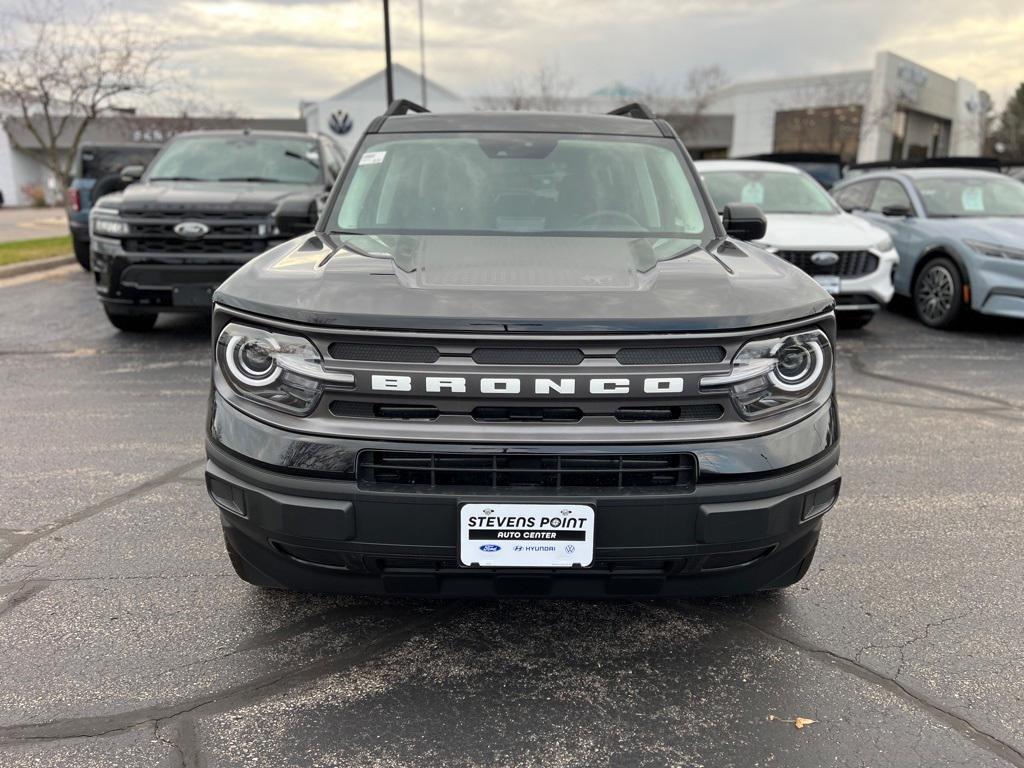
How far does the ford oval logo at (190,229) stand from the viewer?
6.93 metres

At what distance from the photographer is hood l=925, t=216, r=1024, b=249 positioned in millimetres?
7961

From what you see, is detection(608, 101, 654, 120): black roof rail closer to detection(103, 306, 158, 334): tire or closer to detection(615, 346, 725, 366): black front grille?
detection(615, 346, 725, 366): black front grille

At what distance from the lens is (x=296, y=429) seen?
88.4 inches

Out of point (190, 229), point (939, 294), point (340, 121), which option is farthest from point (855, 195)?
point (340, 121)

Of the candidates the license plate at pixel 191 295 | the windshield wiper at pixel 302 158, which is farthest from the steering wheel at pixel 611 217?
the windshield wiper at pixel 302 158

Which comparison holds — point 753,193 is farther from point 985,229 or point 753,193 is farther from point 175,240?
point 175,240

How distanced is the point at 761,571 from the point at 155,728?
72.3 inches

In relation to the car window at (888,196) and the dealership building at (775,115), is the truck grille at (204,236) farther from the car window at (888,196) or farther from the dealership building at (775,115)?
the dealership building at (775,115)

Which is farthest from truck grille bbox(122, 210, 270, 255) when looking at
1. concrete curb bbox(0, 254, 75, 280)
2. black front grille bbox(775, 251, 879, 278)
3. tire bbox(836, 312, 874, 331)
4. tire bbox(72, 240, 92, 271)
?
concrete curb bbox(0, 254, 75, 280)

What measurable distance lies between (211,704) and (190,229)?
213 inches

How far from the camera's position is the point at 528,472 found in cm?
220

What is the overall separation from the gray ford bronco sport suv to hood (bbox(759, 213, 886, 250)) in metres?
5.57

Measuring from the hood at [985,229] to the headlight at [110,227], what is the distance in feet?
26.5

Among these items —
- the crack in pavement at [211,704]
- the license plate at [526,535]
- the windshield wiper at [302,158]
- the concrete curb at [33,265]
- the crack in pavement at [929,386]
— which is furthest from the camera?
the concrete curb at [33,265]
